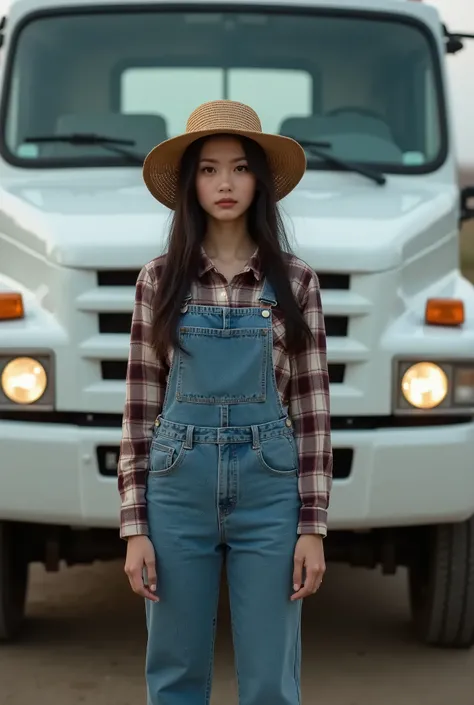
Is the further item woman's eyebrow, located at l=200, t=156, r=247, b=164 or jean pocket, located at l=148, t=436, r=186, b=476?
woman's eyebrow, located at l=200, t=156, r=247, b=164

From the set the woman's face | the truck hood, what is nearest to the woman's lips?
the woman's face

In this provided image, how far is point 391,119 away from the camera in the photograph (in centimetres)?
604

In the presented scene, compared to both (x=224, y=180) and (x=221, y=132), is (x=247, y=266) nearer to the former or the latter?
(x=224, y=180)

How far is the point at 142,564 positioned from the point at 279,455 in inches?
15.3

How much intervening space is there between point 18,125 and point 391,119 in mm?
1550

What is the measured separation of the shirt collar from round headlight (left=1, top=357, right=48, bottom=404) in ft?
5.66

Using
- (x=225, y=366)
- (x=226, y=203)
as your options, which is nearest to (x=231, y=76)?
(x=226, y=203)

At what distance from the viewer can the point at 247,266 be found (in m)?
3.25

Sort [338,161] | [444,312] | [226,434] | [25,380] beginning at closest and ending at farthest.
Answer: [226,434] → [25,380] → [444,312] → [338,161]

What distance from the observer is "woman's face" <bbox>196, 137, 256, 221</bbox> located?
3262 millimetres

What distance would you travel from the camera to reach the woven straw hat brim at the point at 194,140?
10.8 ft

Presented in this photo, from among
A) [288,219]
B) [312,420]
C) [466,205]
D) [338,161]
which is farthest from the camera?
[466,205]

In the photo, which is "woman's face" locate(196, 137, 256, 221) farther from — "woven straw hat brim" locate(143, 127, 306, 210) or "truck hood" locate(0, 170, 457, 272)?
"truck hood" locate(0, 170, 457, 272)

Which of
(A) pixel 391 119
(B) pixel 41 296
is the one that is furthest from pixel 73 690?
(A) pixel 391 119
